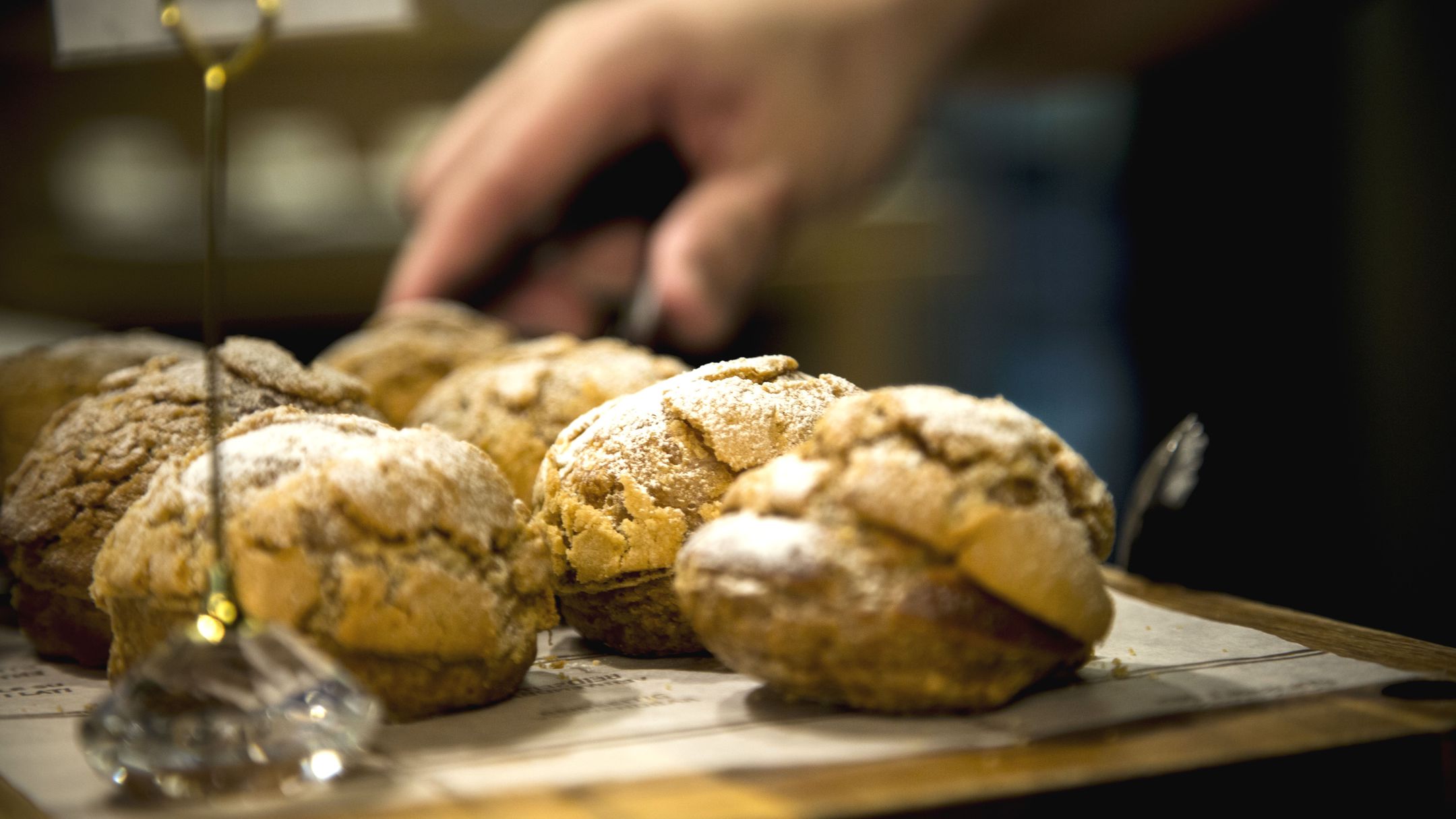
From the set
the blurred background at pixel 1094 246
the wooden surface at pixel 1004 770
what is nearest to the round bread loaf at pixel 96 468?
the wooden surface at pixel 1004 770

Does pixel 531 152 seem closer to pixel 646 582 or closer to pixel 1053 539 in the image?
pixel 646 582

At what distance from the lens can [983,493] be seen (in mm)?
1246

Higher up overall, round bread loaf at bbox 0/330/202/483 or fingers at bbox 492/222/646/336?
fingers at bbox 492/222/646/336

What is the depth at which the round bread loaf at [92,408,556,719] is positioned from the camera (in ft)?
4.10

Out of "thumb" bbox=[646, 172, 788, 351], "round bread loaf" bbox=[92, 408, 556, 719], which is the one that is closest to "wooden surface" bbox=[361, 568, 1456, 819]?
"round bread loaf" bbox=[92, 408, 556, 719]

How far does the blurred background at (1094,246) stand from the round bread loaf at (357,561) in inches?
44.7

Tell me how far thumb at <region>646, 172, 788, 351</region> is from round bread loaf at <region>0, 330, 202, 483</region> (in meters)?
1.18

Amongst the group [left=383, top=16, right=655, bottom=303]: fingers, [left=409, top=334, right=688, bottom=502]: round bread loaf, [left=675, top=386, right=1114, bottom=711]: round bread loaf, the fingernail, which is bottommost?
[left=675, top=386, right=1114, bottom=711]: round bread loaf

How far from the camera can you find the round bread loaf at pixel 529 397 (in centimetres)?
193

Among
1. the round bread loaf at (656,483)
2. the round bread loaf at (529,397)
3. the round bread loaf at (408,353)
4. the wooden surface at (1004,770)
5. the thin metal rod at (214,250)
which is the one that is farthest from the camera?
the round bread loaf at (408,353)

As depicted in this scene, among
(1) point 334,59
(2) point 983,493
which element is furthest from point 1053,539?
(1) point 334,59

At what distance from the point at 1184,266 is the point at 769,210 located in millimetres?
1074

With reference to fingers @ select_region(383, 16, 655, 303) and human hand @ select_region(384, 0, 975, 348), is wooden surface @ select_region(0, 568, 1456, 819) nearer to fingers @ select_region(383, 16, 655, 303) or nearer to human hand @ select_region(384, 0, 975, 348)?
human hand @ select_region(384, 0, 975, 348)

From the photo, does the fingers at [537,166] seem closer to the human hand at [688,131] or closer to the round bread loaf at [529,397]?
the human hand at [688,131]
